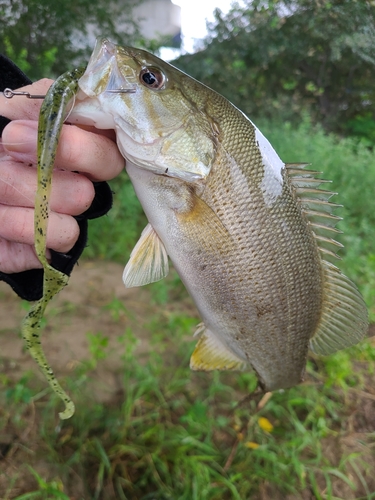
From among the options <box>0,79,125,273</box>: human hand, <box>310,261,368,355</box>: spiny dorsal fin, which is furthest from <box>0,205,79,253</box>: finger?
<box>310,261,368,355</box>: spiny dorsal fin

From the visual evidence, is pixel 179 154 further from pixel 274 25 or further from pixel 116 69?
pixel 274 25

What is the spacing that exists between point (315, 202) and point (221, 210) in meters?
0.37

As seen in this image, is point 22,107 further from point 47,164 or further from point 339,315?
point 339,315

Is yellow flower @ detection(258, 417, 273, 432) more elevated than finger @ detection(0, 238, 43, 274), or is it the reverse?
finger @ detection(0, 238, 43, 274)

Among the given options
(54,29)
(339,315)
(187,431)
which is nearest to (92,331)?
(187,431)

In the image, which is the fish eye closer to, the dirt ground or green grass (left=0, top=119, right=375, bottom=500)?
green grass (left=0, top=119, right=375, bottom=500)

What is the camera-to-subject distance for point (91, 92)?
2.93 feet

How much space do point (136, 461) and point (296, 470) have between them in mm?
860

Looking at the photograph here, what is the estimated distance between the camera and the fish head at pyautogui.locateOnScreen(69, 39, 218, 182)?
3.01ft

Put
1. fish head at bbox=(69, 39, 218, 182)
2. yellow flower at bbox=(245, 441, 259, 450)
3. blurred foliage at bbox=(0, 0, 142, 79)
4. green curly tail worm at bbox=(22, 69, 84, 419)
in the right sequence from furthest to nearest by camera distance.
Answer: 1. blurred foliage at bbox=(0, 0, 142, 79)
2. yellow flower at bbox=(245, 441, 259, 450)
3. fish head at bbox=(69, 39, 218, 182)
4. green curly tail worm at bbox=(22, 69, 84, 419)

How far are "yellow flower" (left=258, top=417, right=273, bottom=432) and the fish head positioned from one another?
5.71ft

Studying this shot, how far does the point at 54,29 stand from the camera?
3.86 metres

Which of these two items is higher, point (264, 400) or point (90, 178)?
point (90, 178)

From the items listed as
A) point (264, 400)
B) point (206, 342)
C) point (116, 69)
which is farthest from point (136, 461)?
point (116, 69)
